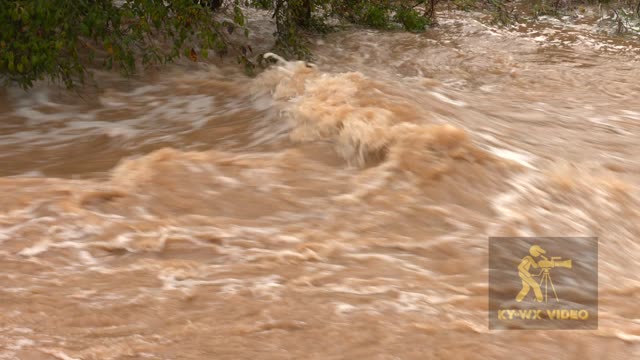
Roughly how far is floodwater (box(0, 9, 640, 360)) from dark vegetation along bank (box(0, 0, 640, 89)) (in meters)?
0.42

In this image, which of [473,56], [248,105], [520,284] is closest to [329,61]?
[473,56]

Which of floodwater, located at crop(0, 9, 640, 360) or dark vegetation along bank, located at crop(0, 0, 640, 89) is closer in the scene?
floodwater, located at crop(0, 9, 640, 360)

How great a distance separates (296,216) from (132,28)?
138 inches

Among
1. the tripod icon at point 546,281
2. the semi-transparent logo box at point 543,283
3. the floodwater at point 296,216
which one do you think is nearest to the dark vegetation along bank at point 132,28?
the floodwater at point 296,216

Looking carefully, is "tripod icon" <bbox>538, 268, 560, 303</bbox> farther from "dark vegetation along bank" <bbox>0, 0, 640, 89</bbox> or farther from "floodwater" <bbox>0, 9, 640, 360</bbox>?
"dark vegetation along bank" <bbox>0, 0, 640, 89</bbox>

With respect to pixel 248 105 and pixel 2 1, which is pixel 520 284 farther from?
pixel 2 1

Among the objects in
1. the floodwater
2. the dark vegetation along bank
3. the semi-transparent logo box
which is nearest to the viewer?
the floodwater

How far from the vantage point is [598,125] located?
617 centimetres

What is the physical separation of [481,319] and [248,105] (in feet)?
11.2

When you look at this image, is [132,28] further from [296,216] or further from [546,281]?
[546,281]

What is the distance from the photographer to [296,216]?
372cm

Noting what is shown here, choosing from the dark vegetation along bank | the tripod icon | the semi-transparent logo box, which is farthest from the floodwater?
the dark vegetation along bank

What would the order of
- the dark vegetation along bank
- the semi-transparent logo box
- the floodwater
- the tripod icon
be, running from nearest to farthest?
the floodwater → the semi-transparent logo box → the tripod icon → the dark vegetation along bank

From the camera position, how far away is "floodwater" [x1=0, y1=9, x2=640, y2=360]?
2736 millimetres
